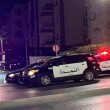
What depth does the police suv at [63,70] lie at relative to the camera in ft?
74.3

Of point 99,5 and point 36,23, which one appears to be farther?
point 36,23

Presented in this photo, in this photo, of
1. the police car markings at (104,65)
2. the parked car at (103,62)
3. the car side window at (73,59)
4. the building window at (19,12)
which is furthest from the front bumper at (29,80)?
the building window at (19,12)

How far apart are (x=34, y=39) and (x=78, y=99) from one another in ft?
178

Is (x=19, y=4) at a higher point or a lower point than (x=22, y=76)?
higher

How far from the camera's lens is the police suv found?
74.3 ft

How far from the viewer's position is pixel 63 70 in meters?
23.1

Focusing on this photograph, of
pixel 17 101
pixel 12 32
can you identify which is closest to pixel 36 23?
pixel 12 32

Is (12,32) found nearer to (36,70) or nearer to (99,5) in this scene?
(99,5)

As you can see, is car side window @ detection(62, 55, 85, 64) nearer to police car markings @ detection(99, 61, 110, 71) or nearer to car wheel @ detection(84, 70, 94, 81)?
car wheel @ detection(84, 70, 94, 81)

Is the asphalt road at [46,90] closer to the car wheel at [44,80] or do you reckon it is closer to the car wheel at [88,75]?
the car wheel at [44,80]

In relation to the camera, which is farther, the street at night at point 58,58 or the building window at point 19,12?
the building window at point 19,12

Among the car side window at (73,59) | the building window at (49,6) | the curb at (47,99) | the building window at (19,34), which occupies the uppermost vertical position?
the building window at (49,6)

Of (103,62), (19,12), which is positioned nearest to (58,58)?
(103,62)

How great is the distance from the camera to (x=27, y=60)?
53.5 m
